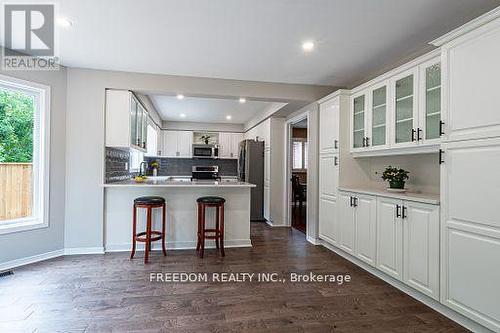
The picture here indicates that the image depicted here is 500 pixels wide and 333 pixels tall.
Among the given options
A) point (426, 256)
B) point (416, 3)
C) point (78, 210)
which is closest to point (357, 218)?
point (426, 256)

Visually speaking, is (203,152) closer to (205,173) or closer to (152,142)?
(205,173)

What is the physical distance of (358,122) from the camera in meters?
3.68

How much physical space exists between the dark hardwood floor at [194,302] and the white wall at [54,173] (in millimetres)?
270

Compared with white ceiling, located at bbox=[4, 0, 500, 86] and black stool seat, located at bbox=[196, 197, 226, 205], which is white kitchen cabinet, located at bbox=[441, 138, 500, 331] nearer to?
white ceiling, located at bbox=[4, 0, 500, 86]

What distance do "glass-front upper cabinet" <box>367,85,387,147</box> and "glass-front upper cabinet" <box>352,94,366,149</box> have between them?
16 cm

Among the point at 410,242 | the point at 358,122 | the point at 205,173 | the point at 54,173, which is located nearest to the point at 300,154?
the point at 205,173

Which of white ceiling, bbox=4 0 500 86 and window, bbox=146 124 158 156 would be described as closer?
white ceiling, bbox=4 0 500 86

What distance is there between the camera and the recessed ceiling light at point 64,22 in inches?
98.0

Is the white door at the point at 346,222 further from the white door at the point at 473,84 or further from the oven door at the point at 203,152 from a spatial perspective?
the oven door at the point at 203,152

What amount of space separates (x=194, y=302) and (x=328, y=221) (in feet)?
7.51

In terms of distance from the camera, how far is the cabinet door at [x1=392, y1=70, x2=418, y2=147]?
275cm

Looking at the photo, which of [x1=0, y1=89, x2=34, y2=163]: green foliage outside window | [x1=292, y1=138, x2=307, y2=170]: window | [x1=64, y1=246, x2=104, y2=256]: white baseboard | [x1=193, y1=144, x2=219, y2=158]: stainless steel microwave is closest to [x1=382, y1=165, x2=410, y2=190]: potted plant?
[x1=64, y1=246, x2=104, y2=256]: white baseboard

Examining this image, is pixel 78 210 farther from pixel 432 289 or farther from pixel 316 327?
pixel 432 289

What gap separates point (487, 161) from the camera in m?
1.89
